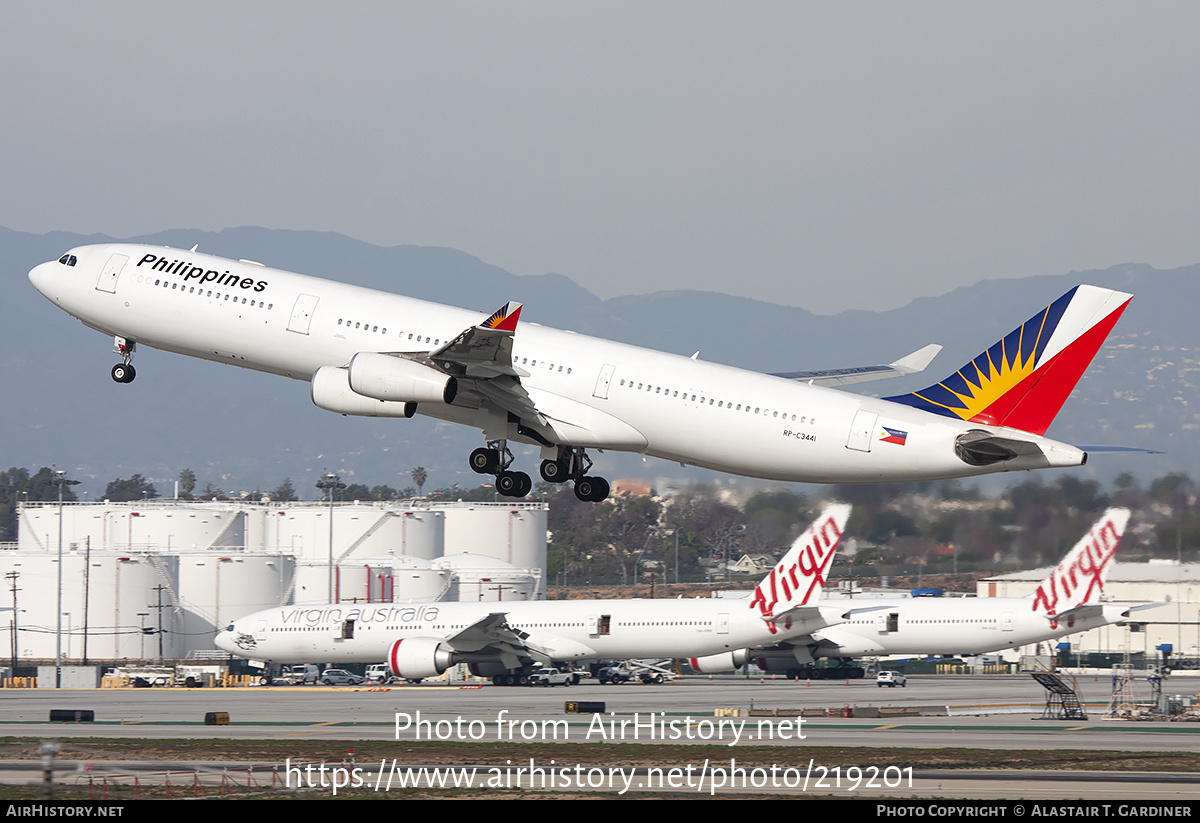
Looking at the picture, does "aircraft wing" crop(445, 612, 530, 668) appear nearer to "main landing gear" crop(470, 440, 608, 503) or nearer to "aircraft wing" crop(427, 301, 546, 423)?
"main landing gear" crop(470, 440, 608, 503)

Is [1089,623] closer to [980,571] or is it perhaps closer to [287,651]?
[980,571]

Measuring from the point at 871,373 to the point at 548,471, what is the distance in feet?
41.0

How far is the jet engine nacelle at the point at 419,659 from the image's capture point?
222 ft

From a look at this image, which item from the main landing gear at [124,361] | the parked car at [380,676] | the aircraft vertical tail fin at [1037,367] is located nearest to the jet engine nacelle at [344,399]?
the main landing gear at [124,361]

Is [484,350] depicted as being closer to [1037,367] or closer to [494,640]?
[1037,367]

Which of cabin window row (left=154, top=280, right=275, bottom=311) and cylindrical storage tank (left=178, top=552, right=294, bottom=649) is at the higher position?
cabin window row (left=154, top=280, right=275, bottom=311)

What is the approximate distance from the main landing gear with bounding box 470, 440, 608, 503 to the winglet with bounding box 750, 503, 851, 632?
20316mm

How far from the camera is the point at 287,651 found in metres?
72.9

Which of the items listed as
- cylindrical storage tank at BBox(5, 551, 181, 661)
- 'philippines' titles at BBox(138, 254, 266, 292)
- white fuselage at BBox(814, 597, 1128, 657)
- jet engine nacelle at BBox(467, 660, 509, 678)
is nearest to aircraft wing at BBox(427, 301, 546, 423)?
'philippines' titles at BBox(138, 254, 266, 292)

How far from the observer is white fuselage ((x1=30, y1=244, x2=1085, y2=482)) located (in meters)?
40.8

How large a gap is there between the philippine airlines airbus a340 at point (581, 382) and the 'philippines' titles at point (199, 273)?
0.06 m

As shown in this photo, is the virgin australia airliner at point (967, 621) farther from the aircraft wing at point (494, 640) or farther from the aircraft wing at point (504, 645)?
the aircraft wing at point (494, 640)

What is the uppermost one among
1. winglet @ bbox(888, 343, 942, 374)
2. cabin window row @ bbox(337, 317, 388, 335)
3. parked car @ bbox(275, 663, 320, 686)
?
cabin window row @ bbox(337, 317, 388, 335)
